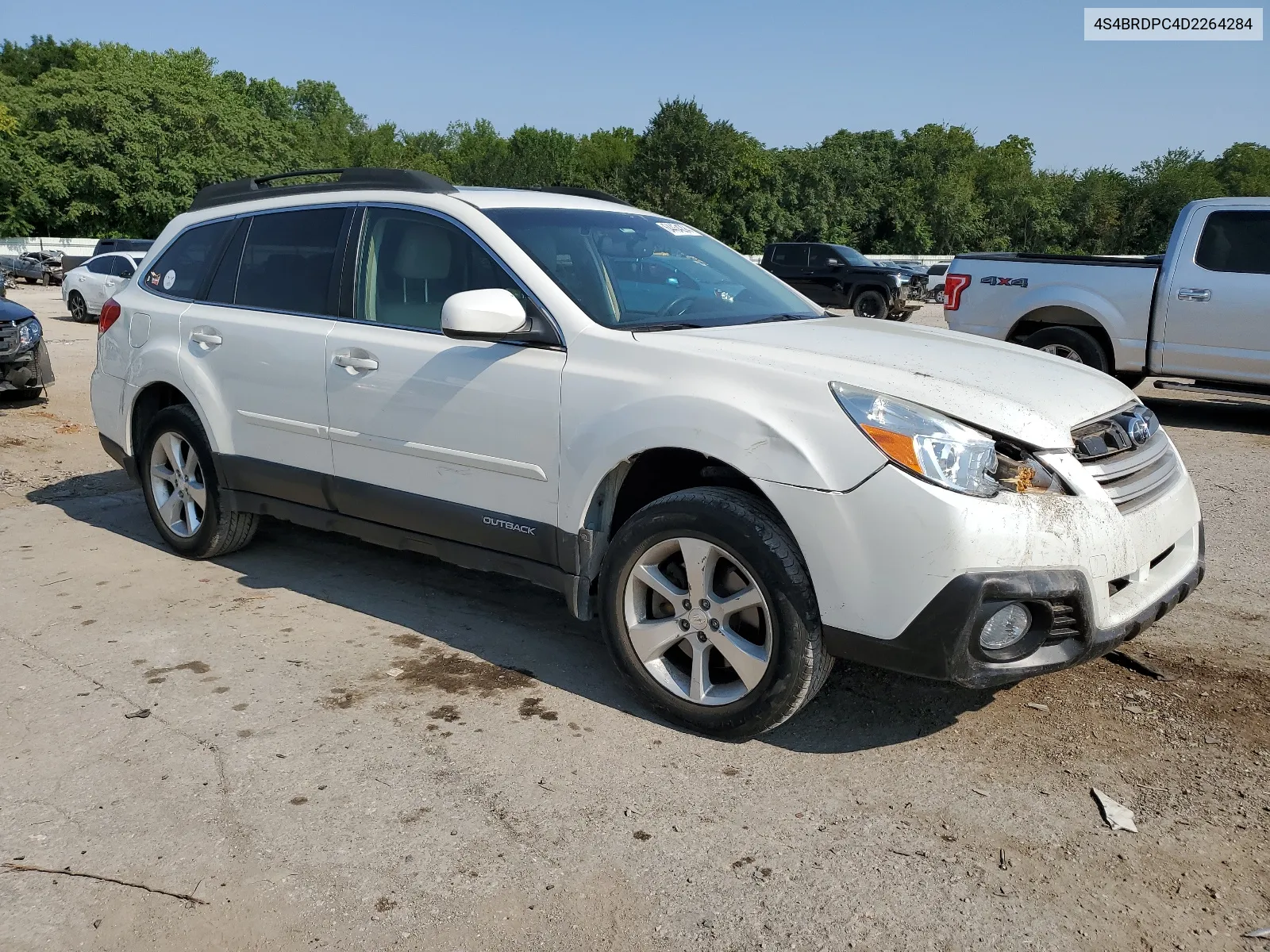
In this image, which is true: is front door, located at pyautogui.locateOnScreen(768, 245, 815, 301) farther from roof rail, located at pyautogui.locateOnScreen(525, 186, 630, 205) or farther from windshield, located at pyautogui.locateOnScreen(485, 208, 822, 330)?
windshield, located at pyautogui.locateOnScreen(485, 208, 822, 330)

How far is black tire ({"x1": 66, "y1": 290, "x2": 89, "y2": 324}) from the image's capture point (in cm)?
2188

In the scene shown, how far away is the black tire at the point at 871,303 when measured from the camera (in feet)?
80.1

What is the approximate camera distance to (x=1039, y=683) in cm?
406

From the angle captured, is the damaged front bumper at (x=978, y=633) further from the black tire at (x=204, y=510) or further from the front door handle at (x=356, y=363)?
the black tire at (x=204, y=510)

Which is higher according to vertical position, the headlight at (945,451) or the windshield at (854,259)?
the windshield at (854,259)

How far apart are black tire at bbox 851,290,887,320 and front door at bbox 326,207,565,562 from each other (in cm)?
2083

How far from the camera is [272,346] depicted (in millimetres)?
4883

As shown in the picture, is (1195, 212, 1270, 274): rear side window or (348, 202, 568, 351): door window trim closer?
(348, 202, 568, 351): door window trim

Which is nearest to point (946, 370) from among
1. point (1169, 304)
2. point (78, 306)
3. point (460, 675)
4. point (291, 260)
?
point (460, 675)

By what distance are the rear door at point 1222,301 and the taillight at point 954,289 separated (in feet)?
6.14

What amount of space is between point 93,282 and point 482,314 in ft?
67.8

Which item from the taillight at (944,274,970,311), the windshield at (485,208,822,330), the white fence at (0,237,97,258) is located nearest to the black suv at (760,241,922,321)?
the taillight at (944,274,970,311)

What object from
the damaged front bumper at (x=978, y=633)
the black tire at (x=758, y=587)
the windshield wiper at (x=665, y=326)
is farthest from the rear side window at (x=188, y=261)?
the damaged front bumper at (x=978, y=633)

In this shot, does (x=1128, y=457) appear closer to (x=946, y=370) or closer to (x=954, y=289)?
(x=946, y=370)
